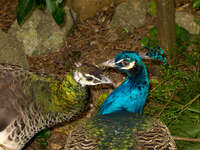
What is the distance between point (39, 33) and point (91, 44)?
2.71 feet

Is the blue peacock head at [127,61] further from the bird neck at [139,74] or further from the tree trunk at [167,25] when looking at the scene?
the tree trunk at [167,25]

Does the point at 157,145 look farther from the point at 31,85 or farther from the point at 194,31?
the point at 194,31

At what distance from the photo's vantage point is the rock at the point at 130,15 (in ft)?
15.1

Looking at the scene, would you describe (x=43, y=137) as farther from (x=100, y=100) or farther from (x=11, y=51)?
(x=11, y=51)

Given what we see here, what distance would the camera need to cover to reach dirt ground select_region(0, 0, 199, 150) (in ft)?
13.9

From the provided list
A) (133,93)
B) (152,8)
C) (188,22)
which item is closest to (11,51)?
(133,93)

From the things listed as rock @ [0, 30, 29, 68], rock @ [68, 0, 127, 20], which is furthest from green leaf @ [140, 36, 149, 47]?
rock @ [0, 30, 29, 68]

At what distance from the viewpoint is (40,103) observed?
2.78m

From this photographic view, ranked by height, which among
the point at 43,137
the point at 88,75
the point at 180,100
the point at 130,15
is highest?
the point at 88,75

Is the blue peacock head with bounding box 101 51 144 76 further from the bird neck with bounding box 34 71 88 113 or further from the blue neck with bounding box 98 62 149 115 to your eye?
the bird neck with bounding box 34 71 88 113

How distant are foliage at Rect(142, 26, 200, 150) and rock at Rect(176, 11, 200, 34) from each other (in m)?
0.64

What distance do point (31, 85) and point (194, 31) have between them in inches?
115

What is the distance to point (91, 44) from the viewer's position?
450 cm

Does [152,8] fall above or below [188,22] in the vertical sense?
above
